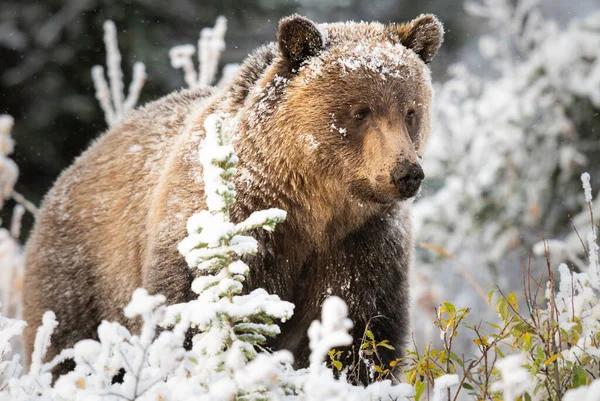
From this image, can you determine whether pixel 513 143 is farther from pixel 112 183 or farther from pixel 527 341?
pixel 527 341

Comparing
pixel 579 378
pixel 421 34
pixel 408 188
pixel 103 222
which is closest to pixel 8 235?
pixel 103 222

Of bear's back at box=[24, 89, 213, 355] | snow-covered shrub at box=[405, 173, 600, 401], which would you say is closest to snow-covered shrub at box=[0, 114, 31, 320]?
bear's back at box=[24, 89, 213, 355]

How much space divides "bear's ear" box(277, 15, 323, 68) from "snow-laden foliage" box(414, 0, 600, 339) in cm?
381

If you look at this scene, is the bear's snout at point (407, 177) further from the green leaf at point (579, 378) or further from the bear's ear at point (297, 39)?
the green leaf at point (579, 378)

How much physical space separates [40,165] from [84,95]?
99 cm

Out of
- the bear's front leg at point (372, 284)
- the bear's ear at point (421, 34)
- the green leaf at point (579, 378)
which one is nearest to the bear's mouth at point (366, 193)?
the bear's front leg at point (372, 284)

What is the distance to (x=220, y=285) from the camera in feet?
7.01

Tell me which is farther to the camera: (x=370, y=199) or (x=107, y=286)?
(x=107, y=286)

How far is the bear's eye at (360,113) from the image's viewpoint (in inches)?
135

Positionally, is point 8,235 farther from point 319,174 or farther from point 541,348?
point 541,348

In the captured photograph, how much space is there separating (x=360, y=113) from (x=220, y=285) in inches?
59.3

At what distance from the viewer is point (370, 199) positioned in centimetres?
345

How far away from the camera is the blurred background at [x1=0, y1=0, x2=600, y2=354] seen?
24.7 ft

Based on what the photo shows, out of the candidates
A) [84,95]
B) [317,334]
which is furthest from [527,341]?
[84,95]
